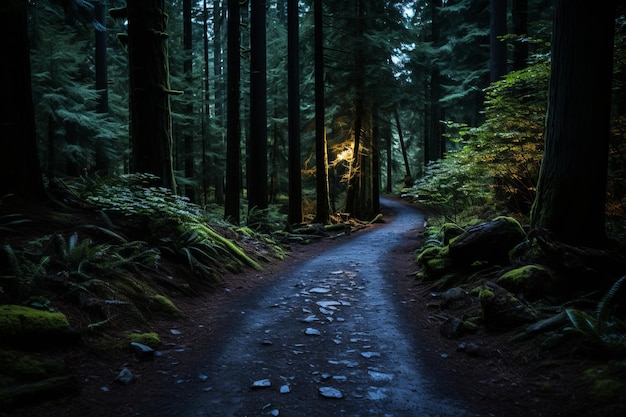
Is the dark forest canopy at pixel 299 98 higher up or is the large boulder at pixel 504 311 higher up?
the dark forest canopy at pixel 299 98

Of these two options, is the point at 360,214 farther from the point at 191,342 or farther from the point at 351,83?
the point at 191,342

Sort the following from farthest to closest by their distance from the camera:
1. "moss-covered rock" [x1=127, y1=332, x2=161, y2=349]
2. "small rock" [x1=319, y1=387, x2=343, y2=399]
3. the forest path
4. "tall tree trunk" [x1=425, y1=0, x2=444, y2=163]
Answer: "tall tree trunk" [x1=425, y1=0, x2=444, y2=163]
"moss-covered rock" [x1=127, y1=332, x2=161, y2=349]
"small rock" [x1=319, y1=387, x2=343, y2=399]
the forest path

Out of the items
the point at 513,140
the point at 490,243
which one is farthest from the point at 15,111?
the point at 513,140

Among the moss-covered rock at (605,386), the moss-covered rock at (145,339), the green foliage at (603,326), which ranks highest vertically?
the green foliage at (603,326)

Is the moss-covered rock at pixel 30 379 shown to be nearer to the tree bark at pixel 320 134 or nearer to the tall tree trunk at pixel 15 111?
the tall tree trunk at pixel 15 111

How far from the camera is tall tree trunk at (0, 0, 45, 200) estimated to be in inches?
225

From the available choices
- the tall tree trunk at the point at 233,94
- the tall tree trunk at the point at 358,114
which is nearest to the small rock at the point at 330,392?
the tall tree trunk at the point at 233,94

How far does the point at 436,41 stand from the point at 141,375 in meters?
30.8

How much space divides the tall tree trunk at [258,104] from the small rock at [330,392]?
11442 mm

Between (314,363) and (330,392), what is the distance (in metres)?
0.64

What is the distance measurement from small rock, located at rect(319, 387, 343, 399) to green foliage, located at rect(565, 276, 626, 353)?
2.41 metres

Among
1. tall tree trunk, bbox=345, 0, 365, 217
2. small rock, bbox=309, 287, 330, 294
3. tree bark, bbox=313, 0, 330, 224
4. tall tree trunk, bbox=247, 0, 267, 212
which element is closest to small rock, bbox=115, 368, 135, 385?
small rock, bbox=309, 287, 330, 294

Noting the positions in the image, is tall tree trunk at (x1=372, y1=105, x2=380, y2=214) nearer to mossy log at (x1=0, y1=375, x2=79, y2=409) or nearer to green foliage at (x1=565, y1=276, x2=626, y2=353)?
green foliage at (x1=565, y1=276, x2=626, y2=353)

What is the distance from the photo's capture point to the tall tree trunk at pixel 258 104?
14391 mm
